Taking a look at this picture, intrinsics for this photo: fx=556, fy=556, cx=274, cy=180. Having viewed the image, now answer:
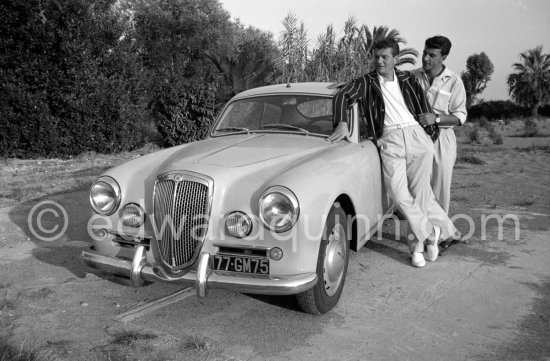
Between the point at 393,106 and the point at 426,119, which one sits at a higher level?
the point at 393,106

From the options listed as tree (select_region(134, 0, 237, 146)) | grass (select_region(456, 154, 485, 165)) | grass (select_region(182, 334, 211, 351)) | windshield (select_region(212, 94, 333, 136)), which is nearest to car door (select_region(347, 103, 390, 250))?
windshield (select_region(212, 94, 333, 136))

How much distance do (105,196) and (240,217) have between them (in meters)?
1.14

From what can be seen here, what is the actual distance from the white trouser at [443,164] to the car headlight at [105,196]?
300 centimetres

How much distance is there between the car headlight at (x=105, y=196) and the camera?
13.3 ft

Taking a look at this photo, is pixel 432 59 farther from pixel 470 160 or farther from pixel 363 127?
pixel 470 160

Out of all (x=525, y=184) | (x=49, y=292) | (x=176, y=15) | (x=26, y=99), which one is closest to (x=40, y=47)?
(x=26, y=99)

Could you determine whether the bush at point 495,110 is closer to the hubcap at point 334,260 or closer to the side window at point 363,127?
the side window at point 363,127

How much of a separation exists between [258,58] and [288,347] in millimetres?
13458

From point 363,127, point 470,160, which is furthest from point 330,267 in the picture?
point 470,160

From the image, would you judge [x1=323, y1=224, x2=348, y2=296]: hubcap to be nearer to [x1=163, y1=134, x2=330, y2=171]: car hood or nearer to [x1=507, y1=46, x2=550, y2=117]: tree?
[x1=163, y1=134, x2=330, y2=171]: car hood

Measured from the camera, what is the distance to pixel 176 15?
2491cm

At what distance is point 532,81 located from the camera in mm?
43688

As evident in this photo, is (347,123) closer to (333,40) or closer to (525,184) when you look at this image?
(525,184)

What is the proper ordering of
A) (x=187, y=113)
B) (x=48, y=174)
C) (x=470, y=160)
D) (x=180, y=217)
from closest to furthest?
(x=180, y=217), (x=48, y=174), (x=470, y=160), (x=187, y=113)
